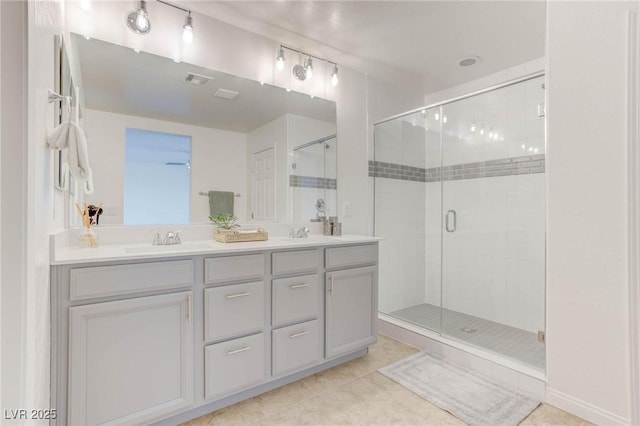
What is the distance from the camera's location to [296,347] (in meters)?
1.95

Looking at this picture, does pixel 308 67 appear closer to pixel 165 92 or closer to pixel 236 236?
pixel 165 92

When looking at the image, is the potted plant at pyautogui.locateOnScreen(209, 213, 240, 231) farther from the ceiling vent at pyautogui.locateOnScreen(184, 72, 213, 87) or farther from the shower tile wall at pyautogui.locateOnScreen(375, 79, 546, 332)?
the shower tile wall at pyautogui.locateOnScreen(375, 79, 546, 332)

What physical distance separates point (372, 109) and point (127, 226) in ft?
7.64

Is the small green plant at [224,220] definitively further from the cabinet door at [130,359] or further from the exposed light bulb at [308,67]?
the exposed light bulb at [308,67]

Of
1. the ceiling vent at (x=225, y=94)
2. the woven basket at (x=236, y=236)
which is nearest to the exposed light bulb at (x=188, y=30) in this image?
Answer: the ceiling vent at (x=225, y=94)

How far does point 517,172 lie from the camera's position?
112 inches

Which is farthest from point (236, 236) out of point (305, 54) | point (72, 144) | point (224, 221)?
point (305, 54)

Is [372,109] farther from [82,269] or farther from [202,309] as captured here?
[82,269]

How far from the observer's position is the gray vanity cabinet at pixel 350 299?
6.96 feet

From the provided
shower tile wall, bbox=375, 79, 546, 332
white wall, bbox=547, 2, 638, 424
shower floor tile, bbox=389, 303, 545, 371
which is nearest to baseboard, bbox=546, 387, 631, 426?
white wall, bbox=547, 2, 638, 424

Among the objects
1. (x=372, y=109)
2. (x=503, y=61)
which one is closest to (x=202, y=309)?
(x=372, y=109)

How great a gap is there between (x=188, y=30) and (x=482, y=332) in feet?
10.5

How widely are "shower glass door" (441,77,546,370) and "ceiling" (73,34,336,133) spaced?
1865mm

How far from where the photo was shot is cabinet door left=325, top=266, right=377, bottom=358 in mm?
2121
